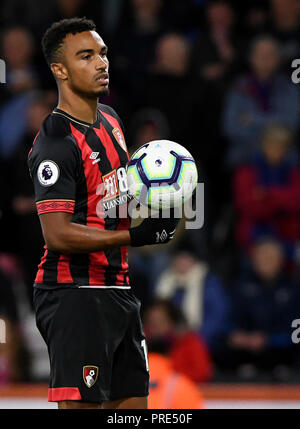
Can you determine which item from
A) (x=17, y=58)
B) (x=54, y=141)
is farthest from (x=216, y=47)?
(x=54, y=141)

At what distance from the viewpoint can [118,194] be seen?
4234 millimetres

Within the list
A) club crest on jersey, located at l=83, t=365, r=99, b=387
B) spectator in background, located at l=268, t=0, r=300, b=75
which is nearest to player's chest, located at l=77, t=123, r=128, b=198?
club crest on jersey, located at l=83, t=365, r=99, b=387

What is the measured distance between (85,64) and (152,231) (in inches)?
32.2

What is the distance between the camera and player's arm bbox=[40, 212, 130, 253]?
402 cm

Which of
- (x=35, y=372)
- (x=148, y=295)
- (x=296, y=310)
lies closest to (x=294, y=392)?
(x=296, y=310)

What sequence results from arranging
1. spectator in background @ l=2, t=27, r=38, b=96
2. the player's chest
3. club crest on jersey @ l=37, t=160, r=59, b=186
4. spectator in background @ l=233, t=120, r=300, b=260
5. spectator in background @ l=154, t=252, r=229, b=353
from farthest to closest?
spectator in background @ l=2, t=27, r=38, b=96 → spectator in background @ l=233, t=120, r=300, b=260 → spectator in background @ l=154, t=252, r=229, b=353 → the player's chest → club crest on jersey @ l=37, t=160, r=59, b=186

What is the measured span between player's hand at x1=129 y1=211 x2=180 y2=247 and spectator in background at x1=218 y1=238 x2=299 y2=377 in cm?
362

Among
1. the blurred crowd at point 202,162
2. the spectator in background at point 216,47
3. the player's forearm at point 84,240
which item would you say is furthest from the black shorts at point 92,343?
the spectator in background at point 216,47

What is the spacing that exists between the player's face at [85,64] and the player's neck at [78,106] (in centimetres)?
4

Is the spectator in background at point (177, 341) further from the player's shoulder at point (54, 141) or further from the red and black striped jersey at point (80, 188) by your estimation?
the player's shoulder at point (54, 141)

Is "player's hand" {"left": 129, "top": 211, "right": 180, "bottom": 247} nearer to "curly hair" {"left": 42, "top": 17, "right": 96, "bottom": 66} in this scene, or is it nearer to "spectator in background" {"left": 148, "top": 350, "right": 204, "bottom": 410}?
"curly hair" {"left": 42, "top": 17, "right": 96, "bottom": 66}

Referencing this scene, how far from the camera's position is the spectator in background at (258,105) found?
28.5 feet

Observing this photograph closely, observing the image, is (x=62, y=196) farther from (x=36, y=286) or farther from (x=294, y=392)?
(x=294, y=392)

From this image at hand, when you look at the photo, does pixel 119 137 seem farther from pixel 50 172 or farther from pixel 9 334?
pixel 9 334
